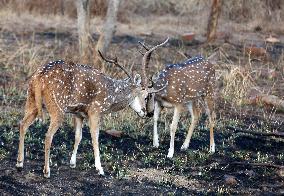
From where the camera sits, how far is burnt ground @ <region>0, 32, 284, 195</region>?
982 cm

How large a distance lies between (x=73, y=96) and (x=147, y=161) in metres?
1.77

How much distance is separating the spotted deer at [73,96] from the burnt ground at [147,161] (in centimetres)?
30

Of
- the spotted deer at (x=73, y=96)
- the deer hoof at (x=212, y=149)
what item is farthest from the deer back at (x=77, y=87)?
the deer hoof at (x=212, y=149)

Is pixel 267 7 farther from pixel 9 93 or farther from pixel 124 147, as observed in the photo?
pixel 124 147

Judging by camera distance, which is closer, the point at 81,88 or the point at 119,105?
the point at 81,88

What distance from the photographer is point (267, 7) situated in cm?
2653

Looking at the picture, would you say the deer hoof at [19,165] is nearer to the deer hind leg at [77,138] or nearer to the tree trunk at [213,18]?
the deer hind leg at [77,138]

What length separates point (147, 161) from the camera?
11219mm

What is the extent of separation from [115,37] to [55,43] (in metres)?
2.77

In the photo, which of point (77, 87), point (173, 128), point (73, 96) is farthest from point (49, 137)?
point (173, 128)

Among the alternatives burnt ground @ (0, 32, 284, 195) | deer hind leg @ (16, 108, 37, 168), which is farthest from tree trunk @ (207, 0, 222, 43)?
deer hind leg @ (16, 108, 37, 168)

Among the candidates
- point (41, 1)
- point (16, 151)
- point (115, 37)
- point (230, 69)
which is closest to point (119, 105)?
point (16, 151)

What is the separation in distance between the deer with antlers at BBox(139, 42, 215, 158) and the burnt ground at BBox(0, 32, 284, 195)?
17.4 inches

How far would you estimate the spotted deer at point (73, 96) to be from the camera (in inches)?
390
